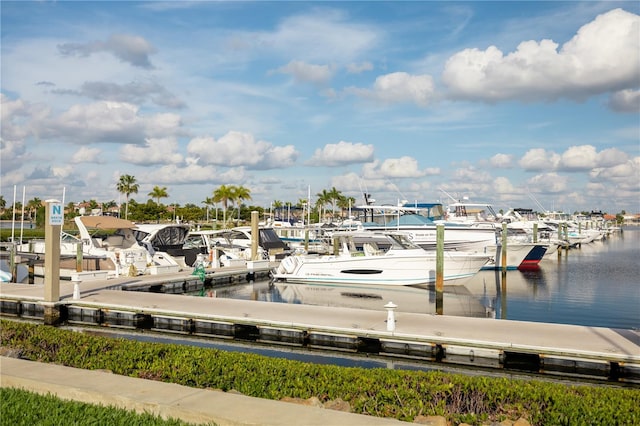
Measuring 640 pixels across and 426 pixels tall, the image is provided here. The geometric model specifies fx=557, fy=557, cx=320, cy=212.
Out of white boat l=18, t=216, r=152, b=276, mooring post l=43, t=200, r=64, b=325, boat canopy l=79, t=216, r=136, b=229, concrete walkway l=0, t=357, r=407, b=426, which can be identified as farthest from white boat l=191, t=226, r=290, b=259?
concrete walkway l=0, t=357, r=407, b=426

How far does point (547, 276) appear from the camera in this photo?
40.6 m

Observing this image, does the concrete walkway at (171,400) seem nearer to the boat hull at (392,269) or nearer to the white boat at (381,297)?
the white boat at (381,297)

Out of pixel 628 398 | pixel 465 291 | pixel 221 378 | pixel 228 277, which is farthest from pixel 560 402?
pixel 228 277

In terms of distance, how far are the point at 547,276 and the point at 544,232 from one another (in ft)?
124

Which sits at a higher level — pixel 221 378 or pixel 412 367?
pixel 221 378

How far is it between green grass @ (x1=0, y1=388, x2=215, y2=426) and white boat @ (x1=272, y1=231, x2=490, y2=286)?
23005mm

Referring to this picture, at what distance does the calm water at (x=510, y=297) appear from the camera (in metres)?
25.1

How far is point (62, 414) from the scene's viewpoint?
754 centimetres

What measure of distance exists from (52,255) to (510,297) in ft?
76.2

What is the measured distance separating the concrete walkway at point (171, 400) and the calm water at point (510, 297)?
1731 cm

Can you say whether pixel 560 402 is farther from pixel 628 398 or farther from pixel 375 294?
pixel 375 294

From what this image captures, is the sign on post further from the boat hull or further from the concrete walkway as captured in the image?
the boat hull

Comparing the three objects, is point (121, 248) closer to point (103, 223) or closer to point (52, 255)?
point (103, 223)

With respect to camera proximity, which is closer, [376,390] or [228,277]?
[376,390]
